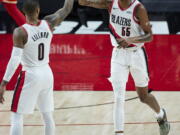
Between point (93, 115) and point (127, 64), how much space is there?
1.75m

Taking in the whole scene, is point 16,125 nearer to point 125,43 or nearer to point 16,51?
point 16,51

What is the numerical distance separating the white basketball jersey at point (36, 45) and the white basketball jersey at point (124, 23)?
115 cm

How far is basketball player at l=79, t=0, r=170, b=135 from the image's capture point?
23.2 ft

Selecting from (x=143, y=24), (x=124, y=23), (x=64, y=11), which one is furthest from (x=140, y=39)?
(x=64, y=11)

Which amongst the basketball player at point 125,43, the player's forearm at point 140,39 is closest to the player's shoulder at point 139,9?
the basketball player at point 125,43

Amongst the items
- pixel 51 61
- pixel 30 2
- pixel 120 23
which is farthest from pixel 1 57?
pixel 30 2

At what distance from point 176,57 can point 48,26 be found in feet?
17.6

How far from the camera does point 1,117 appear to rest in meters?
8.59

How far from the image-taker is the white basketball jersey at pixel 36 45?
20.3 ft

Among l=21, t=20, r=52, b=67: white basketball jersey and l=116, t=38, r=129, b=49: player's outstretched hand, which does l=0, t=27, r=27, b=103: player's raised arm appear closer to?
l=21, t=20, r=52, b=67: white basketball jersey

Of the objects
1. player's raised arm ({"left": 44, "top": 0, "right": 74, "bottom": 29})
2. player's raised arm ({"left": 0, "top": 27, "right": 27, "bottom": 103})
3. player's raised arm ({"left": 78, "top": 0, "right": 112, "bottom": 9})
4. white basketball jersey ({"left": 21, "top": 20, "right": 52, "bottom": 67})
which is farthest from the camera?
player's raised arm ({"left": 78, "top": 0, "right": 112, "bottom": 9})

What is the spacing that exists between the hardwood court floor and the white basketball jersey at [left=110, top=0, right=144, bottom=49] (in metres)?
1.44

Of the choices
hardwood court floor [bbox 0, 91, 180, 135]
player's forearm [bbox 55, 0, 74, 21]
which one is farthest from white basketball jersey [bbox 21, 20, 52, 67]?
hardwood court floor [bbox 0, 91, 180, 135]

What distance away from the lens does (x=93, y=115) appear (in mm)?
8734
